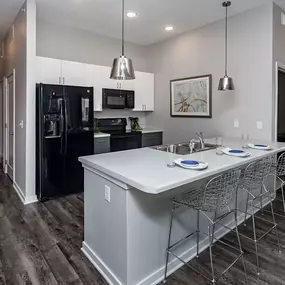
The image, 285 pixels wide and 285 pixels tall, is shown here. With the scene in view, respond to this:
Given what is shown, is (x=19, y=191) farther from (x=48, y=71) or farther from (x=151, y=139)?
(x=151, y=139)

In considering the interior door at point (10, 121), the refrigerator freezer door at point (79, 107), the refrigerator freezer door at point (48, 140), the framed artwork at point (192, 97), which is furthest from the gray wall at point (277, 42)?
the interior door at point (10, 121)

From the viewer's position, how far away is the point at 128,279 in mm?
1803

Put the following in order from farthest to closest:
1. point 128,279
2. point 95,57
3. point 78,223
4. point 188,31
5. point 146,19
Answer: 1. point 95,57
2. point 188,31
3. point 146,19
4. point 78,223
5. point 128,279

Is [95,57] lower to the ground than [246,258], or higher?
higher

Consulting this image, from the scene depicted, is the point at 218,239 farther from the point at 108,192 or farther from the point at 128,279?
the point at 108,192

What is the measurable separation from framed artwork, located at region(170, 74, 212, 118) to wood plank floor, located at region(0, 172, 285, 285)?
2.26 m

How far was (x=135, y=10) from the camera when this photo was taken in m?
3.78

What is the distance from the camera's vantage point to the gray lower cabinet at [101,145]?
4.41 metres

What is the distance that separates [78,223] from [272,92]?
10.6 feet

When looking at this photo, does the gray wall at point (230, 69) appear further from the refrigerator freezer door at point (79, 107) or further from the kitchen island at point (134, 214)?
the refrigerator freezer door at point (79, 107)

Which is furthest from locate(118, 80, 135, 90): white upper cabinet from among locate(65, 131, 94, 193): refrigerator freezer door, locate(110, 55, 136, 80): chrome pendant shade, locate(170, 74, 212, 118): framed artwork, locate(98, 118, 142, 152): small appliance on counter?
locate(110, 55, 136, 80): chrome pendant shade

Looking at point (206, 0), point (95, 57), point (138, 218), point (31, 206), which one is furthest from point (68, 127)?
point (206, 0)

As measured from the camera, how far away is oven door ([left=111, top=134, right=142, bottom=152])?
189 inches

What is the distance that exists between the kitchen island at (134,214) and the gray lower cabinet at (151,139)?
290 cm
